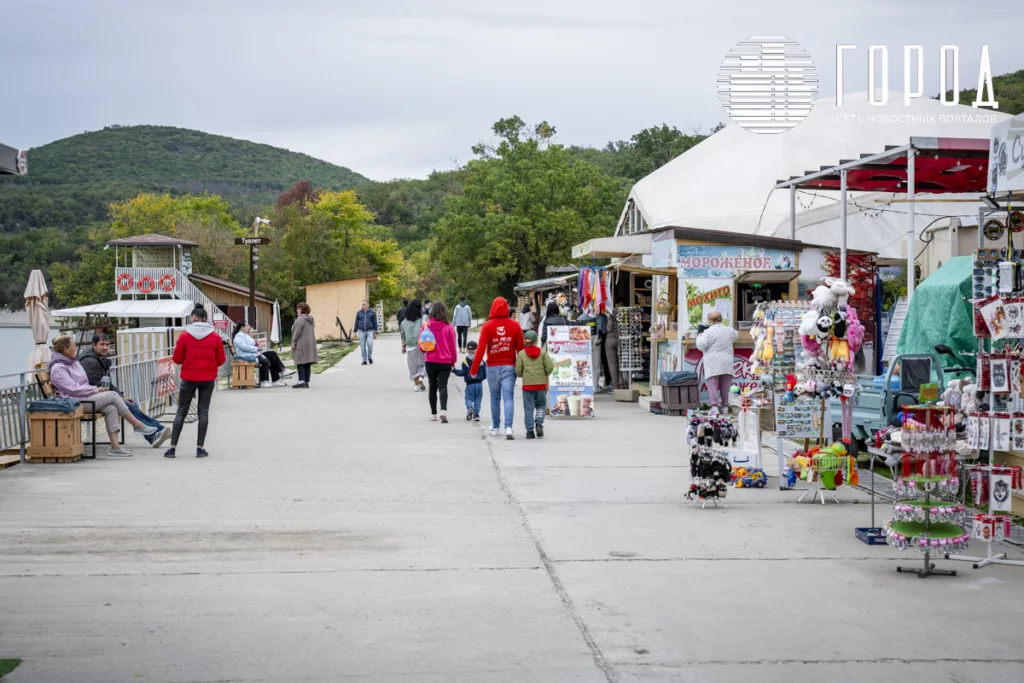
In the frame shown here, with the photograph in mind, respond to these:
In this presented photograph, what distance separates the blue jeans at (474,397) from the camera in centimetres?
1681

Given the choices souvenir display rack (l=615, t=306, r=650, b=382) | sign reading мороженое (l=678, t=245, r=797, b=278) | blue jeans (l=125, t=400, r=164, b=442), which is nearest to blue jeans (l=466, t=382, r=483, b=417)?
sign reading мороженое (l=678, t=245, r=797, b=278)

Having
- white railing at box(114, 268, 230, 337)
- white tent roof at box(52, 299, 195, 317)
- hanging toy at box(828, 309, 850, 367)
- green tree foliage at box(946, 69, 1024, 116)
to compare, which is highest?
green tree foliage at box(946, 69, 1024, 116)

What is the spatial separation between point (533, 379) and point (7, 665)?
A: 9733 mm

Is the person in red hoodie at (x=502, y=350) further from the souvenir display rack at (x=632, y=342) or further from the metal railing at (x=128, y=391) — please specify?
the souvenir display rack at (x=632, y=342)

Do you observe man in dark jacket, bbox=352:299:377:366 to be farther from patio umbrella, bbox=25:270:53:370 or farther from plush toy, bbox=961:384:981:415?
plush toy, bbox=961:384:981:415

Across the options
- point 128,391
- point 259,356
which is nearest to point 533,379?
point 128,391

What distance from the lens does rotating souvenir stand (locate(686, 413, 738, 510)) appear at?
9.30 meters

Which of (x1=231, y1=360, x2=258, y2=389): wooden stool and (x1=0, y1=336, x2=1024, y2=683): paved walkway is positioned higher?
(x1=231, y1=360, x2=258, y2=389): wooden stool

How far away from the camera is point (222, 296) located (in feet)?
182

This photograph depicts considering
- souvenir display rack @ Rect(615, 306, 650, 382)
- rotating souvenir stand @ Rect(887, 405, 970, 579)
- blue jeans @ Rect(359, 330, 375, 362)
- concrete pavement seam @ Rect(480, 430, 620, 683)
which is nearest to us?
concrete pavement seam @ Rect(480, 430, 620, 683)

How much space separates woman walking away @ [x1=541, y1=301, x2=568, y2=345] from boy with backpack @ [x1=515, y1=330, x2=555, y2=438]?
12.2 feet

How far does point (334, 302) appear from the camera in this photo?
2096 inches

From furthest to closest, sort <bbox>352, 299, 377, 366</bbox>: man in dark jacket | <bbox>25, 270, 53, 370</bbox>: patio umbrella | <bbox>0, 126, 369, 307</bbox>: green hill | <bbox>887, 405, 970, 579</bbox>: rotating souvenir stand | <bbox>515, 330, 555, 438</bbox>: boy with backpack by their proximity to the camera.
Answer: <bbox>0, 126, 369, 307</bbox>: green hill
<bbox>352, 299, 377, 366</bbox>: man in dark jacket
<bbox>25, 270, 53, 370</bbox>: patio umbrella
<bbox>515, 330, 555, 438</bbox>: boy with backpack
<bbox>887, 405, 970, 579</bbox>: rotating souvenir stand

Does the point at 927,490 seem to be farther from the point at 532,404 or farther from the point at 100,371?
the point at 100,371
